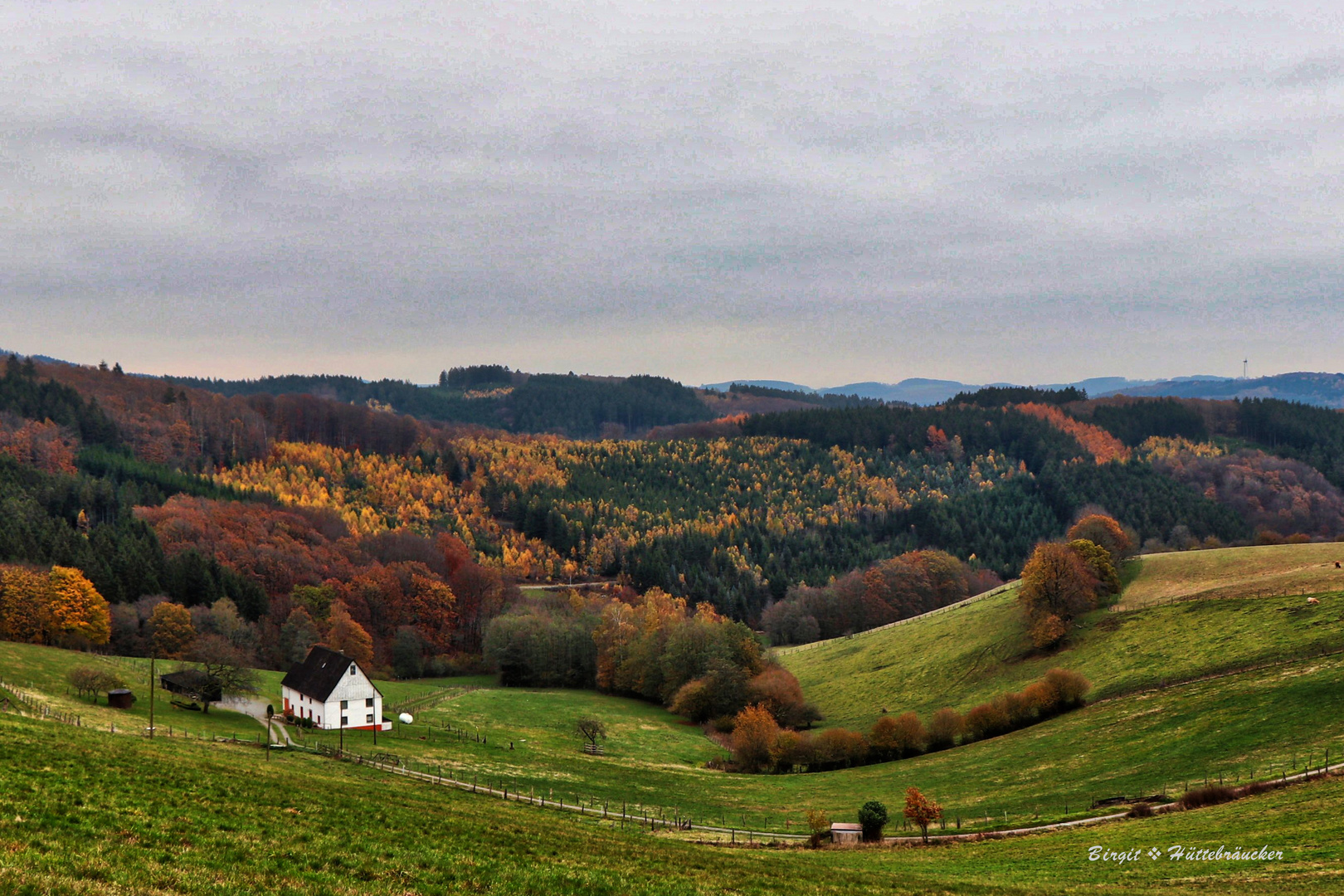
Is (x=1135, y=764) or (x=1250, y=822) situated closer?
(x=1250, y=822)

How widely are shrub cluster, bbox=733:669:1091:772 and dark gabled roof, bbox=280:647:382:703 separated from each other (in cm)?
3334

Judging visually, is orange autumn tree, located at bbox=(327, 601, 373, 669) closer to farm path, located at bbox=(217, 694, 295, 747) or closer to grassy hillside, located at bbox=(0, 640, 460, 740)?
grassy hillside, located at bbox=(0, 640, 460, 740)

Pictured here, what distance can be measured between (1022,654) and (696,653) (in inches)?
1415

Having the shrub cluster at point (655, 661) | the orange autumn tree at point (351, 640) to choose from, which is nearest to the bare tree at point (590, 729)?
the shrub cluster at point (655, 661)

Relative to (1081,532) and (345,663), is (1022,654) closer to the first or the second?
(1081,532)

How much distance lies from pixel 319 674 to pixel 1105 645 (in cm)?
7179

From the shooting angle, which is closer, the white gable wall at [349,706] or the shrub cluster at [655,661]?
the white gable wall at [349,706]

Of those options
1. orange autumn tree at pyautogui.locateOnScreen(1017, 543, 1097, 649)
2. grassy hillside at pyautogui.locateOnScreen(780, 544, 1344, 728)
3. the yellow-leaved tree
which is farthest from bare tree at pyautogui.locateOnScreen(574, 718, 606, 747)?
the yellow-leaved tree

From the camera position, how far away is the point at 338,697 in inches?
2655

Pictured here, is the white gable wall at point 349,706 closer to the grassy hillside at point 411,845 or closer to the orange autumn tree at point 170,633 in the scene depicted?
the grassy hillside at point 411,845

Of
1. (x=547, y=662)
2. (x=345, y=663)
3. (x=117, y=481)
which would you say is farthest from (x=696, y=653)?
(x=117, y=481)

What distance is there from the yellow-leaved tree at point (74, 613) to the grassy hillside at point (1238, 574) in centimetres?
10974

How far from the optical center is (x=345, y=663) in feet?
→ 225

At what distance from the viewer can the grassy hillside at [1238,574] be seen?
252 feet
